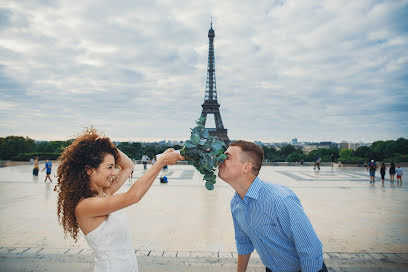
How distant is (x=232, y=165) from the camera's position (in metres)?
2.23

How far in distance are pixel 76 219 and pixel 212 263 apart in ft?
10.0

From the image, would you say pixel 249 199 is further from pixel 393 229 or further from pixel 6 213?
pixel 6 213

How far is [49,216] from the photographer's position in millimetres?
7918

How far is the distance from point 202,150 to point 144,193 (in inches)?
20.1

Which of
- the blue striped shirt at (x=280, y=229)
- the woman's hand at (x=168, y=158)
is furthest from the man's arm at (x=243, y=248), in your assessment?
the woman's hand at (x=168, y=158)

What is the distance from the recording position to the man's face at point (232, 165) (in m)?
2.22

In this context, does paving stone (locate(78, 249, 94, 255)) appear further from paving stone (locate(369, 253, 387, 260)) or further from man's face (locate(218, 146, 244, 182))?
paving stone (locate(369, 253, 387, 260))

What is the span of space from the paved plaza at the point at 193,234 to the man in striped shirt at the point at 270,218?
2.64 m

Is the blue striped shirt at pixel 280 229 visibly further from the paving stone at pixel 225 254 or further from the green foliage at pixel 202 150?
the paving stone at pixel 225 254

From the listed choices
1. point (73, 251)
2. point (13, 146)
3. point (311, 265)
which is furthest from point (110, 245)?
point (13, 146)

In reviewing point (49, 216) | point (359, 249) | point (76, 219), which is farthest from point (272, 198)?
point (49, 216)

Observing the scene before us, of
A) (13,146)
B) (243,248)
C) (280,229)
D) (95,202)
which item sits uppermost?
(13,146)

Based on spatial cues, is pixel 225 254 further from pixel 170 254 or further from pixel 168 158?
pixel 168 158

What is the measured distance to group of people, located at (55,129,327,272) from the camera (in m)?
1.96
